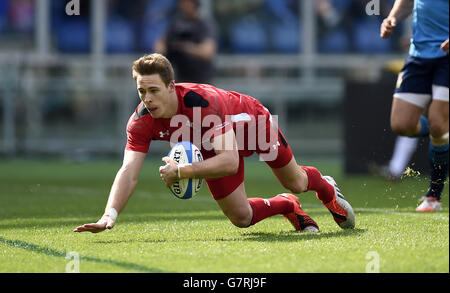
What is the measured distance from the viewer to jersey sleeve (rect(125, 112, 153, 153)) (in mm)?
5875

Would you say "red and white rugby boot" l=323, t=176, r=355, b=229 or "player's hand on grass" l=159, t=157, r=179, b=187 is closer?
"player's hand on grass" l=159, t=157, r=179, b=187

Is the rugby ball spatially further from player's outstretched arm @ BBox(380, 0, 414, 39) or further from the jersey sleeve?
player's outstretched arm @ BBox(380, 0, 414, 39)

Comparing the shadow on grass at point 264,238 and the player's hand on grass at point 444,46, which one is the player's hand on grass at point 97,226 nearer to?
the shadow on grass at point 264,238

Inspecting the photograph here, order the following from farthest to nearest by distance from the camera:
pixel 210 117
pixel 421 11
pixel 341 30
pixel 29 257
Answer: pixel 341 30, pixel 421 11, pixel 210 117, pixel 29 257

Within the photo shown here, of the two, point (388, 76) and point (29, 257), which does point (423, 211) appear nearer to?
point (29, 257)

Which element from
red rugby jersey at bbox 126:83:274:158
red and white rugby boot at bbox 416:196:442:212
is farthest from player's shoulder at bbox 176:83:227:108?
red and white rugby boot at bbox 416:196:442:212

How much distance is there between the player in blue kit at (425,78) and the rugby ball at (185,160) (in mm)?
2129

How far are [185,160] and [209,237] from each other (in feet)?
2.31

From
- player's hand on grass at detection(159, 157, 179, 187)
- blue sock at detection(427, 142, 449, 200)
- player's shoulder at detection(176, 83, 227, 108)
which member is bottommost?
blue sock at detection(427, 142, 449, 200)

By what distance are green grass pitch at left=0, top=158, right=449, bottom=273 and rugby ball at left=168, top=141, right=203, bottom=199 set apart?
1.06 feet

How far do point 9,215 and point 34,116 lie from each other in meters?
8.66

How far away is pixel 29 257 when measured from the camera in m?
5.13

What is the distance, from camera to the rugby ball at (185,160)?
18.1 ft
